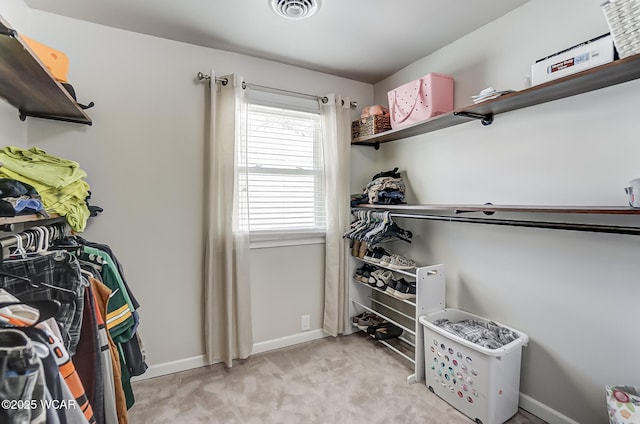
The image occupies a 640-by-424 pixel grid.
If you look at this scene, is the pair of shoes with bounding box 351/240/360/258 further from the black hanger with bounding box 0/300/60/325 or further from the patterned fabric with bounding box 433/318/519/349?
the black hanger with bounding box 0/300/60/325

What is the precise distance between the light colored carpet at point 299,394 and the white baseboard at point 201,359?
0.04m

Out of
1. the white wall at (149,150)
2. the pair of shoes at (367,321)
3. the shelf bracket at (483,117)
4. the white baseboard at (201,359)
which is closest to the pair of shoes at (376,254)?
the pair of shoes at (367,321)

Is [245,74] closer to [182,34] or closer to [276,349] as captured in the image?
[182,34]

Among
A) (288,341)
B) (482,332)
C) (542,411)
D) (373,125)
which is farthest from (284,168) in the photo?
(542,411)

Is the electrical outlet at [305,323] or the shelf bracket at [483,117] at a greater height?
the shelf bracket at [483,117]

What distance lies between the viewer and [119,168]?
7.01 ft

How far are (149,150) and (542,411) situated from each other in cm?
304

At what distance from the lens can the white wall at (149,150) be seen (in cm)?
203

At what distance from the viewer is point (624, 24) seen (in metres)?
1.22

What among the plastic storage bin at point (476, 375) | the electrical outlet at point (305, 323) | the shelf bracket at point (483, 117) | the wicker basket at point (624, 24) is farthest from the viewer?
the electrical outlet at point (305, 323)

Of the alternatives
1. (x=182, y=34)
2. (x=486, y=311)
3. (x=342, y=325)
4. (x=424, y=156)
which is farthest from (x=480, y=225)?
(x=182, y=34)

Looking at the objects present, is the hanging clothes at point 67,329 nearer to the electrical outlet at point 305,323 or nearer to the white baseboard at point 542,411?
the electrical outlet at point 305,323

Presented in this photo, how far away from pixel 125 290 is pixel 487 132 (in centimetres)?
234

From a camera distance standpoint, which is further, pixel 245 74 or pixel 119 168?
pixel 245 74
